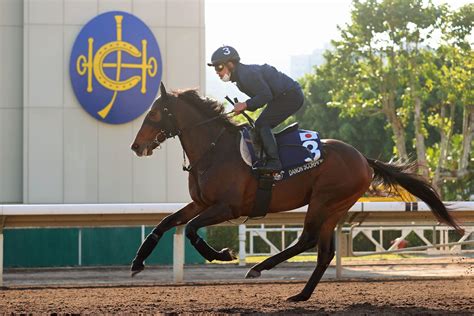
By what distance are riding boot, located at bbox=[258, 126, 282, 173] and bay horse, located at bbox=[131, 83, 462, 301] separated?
16 cm

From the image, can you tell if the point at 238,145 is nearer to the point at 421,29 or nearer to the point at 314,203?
the point at 314,203

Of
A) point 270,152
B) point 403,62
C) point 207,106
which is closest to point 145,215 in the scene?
point 207,106

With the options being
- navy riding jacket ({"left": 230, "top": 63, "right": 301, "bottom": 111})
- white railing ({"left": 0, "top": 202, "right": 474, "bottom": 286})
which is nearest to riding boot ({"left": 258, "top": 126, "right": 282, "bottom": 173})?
navy riding jacket ({"left": 230, "top": 63, "right": 301, "bottom": 111})

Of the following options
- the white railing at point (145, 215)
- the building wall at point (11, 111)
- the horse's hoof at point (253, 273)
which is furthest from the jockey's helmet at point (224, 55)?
the building wall at point (11, 111)

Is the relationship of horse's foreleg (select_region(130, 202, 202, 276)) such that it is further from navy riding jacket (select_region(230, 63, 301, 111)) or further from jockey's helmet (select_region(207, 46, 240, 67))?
jockey's helmet (select_region(207, 46, 240, 67))

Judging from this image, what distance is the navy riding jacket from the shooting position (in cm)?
914

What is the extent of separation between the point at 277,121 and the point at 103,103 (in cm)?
825

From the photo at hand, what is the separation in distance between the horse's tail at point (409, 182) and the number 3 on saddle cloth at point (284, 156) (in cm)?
95

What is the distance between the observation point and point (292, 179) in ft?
30.9

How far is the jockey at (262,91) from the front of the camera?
9.16 metres

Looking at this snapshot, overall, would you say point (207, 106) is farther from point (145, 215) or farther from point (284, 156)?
point (145, 215)

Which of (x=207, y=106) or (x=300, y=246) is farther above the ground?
(x=207, y=106)

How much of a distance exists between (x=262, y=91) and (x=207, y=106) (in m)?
0.70

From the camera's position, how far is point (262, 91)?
9.16m
